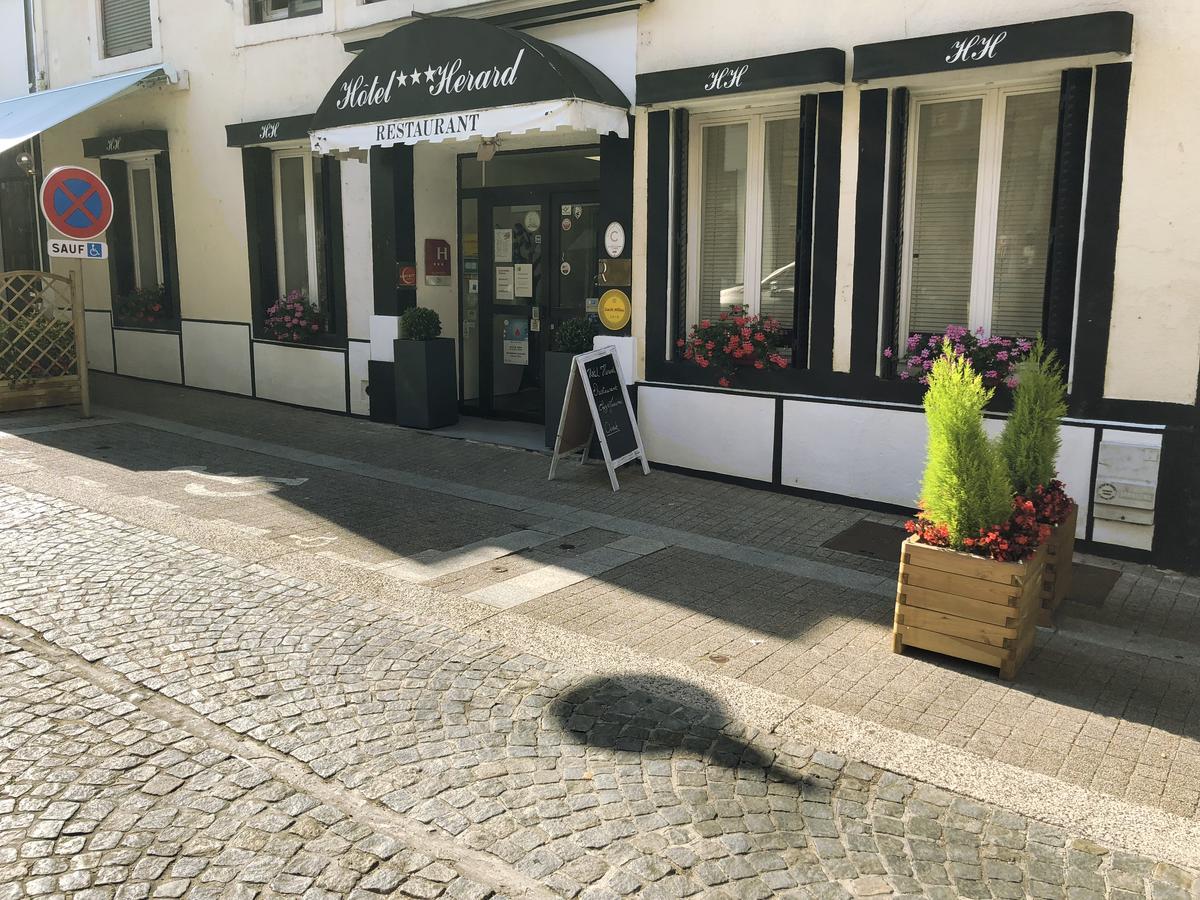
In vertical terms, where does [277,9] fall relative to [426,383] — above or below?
above

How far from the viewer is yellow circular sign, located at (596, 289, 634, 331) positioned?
898 centimetres

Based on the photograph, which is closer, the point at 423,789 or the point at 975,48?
the point at 423,789

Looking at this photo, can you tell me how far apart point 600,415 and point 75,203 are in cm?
602

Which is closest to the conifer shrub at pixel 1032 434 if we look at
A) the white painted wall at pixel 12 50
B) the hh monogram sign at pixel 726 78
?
the hh monogram sign at pixel 726 78

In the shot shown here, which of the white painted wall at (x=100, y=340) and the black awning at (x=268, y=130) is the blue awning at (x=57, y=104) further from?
the white painted wall at (x=100, y=340)

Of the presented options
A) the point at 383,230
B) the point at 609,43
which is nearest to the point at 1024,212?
the point at 609,43

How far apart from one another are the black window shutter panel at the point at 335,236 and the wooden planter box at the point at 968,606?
26.7ft

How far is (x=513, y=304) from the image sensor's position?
10914 millimetres

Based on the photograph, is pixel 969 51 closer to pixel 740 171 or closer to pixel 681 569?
pixel 740 171

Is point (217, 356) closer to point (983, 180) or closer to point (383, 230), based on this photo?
point (383, 230)

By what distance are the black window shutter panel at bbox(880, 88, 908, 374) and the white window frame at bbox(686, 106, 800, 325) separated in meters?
0.94

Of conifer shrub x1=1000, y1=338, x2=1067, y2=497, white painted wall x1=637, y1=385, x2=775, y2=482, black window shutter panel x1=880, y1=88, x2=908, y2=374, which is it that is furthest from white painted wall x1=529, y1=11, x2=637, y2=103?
conifer shrub x1=1000, y1=338, x2=1067, y2=497

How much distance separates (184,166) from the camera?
13.1 m

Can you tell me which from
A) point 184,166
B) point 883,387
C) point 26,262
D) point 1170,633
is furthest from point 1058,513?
point 26,262
